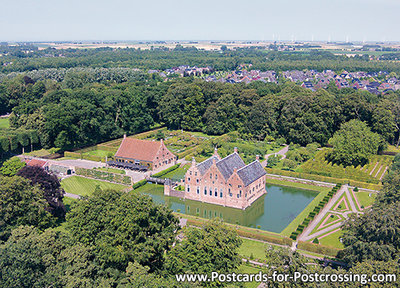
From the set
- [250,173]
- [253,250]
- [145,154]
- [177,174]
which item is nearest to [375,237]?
[253,250]

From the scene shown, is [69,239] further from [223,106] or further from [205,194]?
[223,106]

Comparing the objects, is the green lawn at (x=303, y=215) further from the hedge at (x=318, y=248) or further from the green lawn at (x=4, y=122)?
the green lawn at (x=4, y=122)

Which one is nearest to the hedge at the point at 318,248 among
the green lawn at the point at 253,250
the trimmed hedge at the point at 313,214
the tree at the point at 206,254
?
the trimmed hedge at the point at 313,214

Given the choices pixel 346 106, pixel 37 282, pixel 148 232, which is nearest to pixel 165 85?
pixel 346 106

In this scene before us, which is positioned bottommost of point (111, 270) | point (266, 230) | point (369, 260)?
point (266, 230)

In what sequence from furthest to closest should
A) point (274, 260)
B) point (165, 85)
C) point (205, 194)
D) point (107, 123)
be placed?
point (165, 85) < point (107, 123) < point (205, 194) < point (274, 260)

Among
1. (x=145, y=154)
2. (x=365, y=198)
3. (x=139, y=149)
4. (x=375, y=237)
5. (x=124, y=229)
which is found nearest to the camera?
(x=375, y=237)

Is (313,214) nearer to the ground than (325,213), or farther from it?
farther from it

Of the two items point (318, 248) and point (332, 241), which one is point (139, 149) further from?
point (318, 248)
